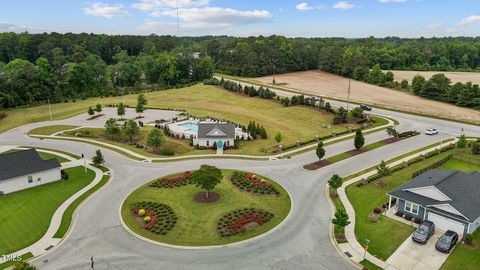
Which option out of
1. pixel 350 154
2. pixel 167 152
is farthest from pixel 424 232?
pixel 167 152

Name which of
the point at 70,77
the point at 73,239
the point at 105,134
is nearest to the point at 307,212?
the point at 73,239

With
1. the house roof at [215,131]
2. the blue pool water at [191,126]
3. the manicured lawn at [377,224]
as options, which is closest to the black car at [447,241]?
the manicured lawn at [377,224]

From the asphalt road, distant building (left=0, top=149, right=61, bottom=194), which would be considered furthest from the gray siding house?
distant building (left=0, top=149, right=61, bottom=194)

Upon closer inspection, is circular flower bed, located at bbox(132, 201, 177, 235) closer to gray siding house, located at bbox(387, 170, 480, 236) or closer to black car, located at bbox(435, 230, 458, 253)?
gray siding house, located at bbox(387, 170, 480, 236)

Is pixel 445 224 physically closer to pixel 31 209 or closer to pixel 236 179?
pixel 236 179

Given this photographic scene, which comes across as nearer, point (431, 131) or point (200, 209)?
point (200, 209)

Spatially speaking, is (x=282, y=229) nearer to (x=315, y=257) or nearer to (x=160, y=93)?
(x=315, y=257)
